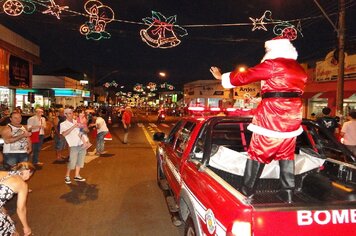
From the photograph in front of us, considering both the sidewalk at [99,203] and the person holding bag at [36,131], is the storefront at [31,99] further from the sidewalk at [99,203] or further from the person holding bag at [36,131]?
the sidewalk at [99,203]

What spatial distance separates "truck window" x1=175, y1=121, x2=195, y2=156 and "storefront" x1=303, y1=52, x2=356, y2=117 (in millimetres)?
15881

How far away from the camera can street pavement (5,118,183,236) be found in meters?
5.41

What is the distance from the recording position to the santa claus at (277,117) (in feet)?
11.5

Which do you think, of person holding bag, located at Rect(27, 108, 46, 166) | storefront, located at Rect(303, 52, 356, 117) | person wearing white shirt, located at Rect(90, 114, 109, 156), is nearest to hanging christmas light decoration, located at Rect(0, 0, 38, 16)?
person holding bag, located at Rect(27, 108, 46, 166)

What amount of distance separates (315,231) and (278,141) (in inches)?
41.4

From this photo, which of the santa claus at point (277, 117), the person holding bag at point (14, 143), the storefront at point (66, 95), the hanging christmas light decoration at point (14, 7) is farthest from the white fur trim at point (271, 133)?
the storefront at point (66, 95)

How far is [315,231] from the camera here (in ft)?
8.69

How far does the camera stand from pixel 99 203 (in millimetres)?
6746

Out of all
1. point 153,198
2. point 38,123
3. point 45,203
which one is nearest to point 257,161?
point 153,198

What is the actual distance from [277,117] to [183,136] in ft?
8.02

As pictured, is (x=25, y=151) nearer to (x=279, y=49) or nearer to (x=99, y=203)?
(x=99, y=203)

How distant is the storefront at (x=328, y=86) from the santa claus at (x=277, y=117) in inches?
686

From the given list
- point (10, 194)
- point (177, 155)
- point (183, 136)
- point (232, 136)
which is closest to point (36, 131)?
point (183, 136)

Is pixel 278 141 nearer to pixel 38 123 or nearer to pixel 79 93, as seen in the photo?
pixel 38 123
